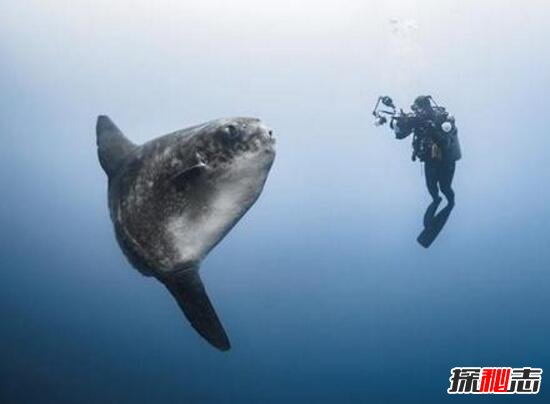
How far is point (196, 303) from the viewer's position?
12.0 feet

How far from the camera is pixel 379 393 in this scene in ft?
108

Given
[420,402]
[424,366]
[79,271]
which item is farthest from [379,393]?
[79,271]

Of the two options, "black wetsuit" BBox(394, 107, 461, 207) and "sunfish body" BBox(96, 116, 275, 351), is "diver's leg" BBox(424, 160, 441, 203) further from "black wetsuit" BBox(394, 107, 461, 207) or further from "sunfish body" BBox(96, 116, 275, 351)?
"sunfish body" BBox(96, 116, 275, 351)

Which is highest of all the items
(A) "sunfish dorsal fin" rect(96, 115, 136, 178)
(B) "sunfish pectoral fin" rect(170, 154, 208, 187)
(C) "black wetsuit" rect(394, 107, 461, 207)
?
(A) "sunfish dorsal fin" rect(96, 115, 136, 178)

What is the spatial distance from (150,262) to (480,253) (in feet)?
230

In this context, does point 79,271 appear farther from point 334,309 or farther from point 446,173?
point 446,173

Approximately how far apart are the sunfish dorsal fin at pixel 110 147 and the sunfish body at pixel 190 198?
38cm

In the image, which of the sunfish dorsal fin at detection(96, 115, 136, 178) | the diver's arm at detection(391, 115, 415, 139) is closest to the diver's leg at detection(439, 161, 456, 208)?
the diver's arm at detection(391, 115, 415, 139)

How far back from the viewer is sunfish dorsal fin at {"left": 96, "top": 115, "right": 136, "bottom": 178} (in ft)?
13.9

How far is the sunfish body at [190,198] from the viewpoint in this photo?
332 cm

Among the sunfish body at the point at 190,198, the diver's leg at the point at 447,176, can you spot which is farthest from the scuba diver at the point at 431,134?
the sunfish body at the point at 190,198

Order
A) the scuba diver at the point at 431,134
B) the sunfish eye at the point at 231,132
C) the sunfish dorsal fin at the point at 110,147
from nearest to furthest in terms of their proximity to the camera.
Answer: the sunfish eye at the point at 231,132, the sunfish dorsal fin at the point at 110,147, the scuba diver at the point at 431,134

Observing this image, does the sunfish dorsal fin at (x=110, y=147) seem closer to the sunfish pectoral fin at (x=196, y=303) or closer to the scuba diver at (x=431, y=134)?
the sunfish pectoral fin at (x=196, y=303)

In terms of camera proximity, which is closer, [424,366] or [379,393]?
[379,393]
